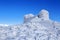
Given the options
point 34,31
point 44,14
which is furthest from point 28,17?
point 34,31

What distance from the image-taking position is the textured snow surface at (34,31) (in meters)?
30.2

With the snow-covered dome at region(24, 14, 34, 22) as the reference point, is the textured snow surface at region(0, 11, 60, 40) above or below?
below

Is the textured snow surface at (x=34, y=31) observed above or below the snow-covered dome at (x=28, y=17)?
below

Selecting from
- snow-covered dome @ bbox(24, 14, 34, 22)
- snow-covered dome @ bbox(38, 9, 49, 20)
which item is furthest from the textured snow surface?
snow-covered dome @ bbox(38, 9, 49, 20)

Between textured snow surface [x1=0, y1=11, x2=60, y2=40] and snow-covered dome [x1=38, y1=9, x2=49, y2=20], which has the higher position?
snow-covered dome [x1=38, y1=9, x2=49, y2=20]

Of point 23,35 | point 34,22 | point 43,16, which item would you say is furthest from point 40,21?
point 23,35

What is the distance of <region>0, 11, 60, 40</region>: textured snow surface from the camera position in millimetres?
30203

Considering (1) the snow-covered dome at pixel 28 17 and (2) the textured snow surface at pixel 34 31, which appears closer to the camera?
(2) the textured snow surface at pixel 34 31

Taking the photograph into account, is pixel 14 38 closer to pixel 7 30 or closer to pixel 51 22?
pixel 7 30

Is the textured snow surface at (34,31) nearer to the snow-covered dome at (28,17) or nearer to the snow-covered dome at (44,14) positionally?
the snow-covered dome at (28,17)

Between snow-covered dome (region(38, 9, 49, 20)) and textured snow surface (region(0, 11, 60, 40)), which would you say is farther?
snow-covered dome (region(38, 9, 49, 20))

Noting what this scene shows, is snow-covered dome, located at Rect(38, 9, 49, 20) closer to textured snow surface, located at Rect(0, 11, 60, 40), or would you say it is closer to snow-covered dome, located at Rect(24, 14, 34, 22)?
snow-covered dome, located at Rect(24, 14, 34, 22)

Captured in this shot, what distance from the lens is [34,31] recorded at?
106ft

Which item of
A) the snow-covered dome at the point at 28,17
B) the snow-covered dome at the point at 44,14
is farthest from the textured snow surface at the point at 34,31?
the snow-covered dome at the point at 44,14
